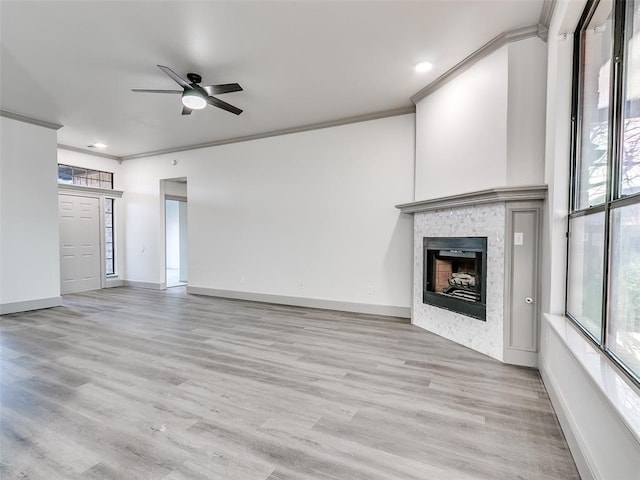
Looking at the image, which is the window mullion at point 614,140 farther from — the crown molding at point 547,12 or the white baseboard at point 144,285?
the white baseboard at point 144,285

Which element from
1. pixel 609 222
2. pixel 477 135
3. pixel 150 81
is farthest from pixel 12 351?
pixel 477 135

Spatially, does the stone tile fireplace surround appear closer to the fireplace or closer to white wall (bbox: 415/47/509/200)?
the fireplace

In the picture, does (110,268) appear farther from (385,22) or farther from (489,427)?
(489,427)

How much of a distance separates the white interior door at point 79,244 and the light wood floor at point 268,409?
315 cm

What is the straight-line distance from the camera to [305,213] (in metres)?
5.48

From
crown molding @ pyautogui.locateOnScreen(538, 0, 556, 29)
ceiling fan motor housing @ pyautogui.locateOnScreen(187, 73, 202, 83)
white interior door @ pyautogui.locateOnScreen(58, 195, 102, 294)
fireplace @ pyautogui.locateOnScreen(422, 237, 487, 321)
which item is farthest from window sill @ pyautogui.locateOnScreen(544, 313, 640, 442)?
white interior door @ pyautogui.locateOnScreen(58, 195, 102, 294)

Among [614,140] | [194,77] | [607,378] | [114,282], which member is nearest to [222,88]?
[194,77]

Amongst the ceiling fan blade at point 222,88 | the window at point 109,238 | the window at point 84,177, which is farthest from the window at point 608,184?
the window at point 109,238

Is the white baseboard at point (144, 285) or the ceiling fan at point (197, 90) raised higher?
the ceiling fan at point (197, 90)

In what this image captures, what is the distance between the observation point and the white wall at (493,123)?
119 inches

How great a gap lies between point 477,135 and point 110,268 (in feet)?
27.7

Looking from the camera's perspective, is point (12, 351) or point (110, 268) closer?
point (12, 351)

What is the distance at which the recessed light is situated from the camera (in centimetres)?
352

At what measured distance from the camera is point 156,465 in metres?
1.70
